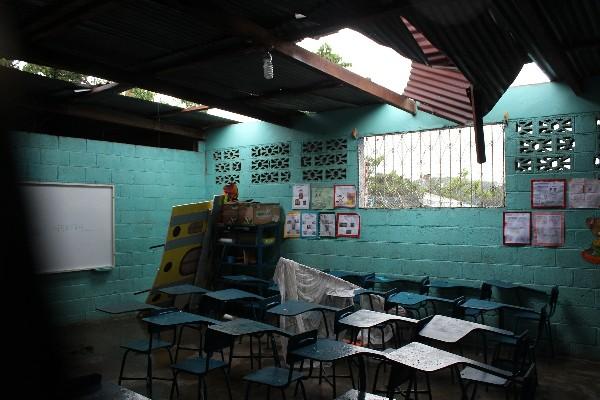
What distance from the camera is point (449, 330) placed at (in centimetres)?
342

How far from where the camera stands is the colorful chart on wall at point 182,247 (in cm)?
641

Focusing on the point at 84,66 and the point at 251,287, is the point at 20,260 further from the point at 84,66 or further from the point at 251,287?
the point at 251,287

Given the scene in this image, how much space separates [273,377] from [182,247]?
Result: 378cm

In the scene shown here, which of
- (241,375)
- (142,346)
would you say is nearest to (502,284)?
(241,375)

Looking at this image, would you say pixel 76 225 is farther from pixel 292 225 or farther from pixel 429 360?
pixel 429 360

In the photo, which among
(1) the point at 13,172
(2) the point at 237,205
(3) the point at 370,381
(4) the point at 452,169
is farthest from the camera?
(2) the point at 237,205

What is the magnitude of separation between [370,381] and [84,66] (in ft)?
13.5

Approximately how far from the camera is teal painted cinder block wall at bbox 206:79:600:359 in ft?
16.1

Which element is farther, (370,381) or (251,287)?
(251,287)

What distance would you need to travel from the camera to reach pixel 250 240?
678 centimetres

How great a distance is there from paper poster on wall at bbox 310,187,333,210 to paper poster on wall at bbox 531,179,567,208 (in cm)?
268

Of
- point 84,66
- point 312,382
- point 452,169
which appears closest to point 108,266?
point 84,66

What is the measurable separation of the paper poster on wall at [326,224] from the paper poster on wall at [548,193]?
263 centimetres

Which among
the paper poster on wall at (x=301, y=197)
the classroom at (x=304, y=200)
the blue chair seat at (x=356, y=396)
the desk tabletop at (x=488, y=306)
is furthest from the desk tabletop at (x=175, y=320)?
the paper poster on wall at (x=301, y=197)
